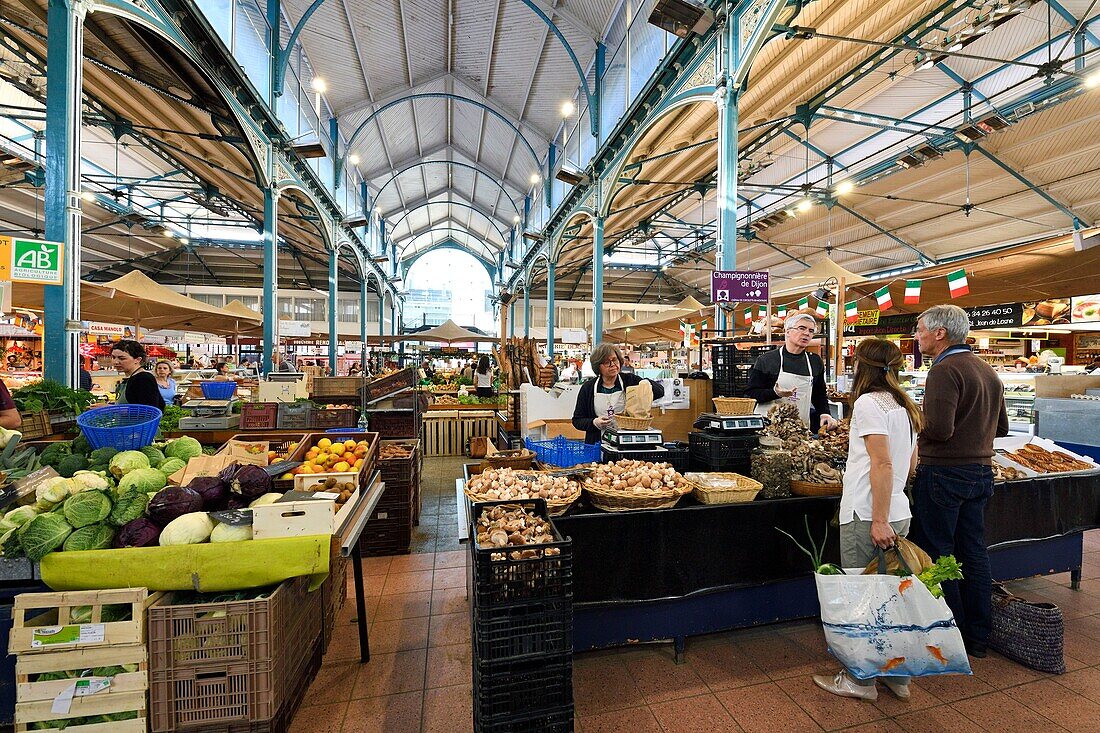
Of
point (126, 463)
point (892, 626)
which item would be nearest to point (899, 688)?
point (892, 626)

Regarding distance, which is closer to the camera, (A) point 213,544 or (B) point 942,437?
(A) point 213,544

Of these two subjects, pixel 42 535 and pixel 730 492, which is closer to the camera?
pixel 42 535

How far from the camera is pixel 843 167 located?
38.7ft

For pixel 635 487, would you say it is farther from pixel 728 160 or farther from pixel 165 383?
pixel 165 383

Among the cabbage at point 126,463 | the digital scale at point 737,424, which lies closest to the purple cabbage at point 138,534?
the cabbage at point 126,463

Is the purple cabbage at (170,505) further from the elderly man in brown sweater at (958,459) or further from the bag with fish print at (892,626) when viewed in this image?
the elderly man in brown sweater at (958,459)

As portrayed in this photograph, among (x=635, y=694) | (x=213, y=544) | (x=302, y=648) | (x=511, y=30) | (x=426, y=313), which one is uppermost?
(x=511, y=30)

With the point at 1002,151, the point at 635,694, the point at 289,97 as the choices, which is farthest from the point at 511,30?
the point at 635,694

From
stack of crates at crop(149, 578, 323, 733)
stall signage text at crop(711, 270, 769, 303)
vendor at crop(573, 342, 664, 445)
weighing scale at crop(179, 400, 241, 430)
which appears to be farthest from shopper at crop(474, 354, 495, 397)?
stack of crates at crop(149, 578, 323, 733)

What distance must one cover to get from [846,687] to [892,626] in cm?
53

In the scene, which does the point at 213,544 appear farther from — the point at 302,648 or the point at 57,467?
the point at 57,467

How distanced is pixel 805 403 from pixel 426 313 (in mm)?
33910

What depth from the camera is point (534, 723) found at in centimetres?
192

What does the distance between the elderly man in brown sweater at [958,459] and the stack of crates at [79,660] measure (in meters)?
3.67
